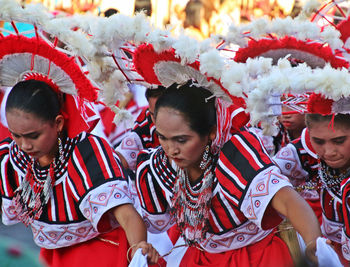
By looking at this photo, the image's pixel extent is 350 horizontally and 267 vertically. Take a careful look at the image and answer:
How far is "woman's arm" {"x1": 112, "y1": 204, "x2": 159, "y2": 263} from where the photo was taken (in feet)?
8.79

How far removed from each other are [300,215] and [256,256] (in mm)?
594

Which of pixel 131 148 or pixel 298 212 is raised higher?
pixel 298 212

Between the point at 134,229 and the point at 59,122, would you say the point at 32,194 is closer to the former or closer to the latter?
the point at 59,122

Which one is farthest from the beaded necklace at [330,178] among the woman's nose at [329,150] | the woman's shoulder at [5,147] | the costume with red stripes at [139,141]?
the woman's shoulder at [5,147]

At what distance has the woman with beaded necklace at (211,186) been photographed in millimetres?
2615

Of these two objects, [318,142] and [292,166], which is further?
[292,166]

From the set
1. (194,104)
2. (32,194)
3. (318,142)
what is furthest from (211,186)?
(32,194)

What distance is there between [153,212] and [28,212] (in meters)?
0.64

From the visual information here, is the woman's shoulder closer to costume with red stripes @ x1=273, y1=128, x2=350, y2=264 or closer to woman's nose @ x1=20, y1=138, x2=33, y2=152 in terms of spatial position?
woman's nose @ x1=20, y1=138, x2=33, y2=152

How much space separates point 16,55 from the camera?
304 cm

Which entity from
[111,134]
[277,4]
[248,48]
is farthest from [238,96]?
[277,4]

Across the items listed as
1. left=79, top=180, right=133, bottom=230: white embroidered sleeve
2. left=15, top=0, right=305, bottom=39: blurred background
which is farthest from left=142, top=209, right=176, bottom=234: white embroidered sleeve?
left=15, top=0, right=305, bottom=39: blurred background

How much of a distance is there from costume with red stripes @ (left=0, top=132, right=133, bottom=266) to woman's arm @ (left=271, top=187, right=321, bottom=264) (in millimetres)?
736

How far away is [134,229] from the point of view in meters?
2.76
